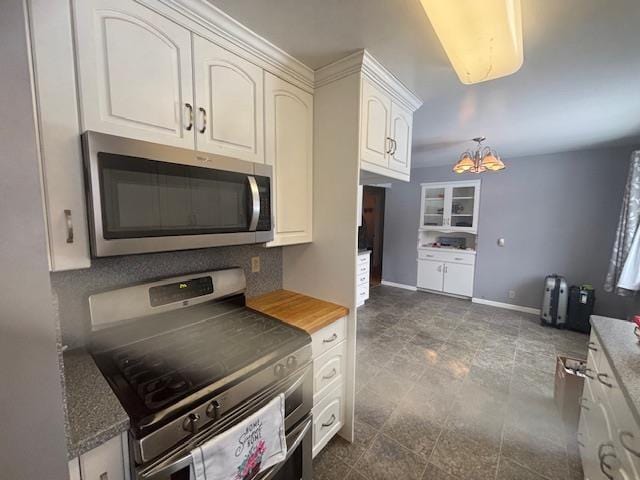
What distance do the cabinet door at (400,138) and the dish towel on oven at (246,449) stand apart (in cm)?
153

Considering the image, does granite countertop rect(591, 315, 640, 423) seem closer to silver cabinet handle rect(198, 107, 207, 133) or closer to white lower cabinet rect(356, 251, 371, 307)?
silver cabinet handle rect(198, 107, 207, 133)

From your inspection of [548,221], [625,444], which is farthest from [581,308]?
[625,444]

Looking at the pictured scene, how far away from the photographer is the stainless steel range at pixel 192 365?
79 centimetres

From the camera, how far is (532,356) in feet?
9.01

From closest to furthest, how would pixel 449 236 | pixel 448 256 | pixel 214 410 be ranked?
pixel 214 410 → pixel 448 256 → pixel 449 236

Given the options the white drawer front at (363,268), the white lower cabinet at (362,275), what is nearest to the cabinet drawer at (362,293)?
the white lower cabinet at (362,275)

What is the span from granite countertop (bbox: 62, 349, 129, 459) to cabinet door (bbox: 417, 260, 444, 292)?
4.70 meters

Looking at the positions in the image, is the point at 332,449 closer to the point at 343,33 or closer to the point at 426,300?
the point at 343,33

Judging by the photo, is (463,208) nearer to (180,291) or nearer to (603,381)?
(603,381)

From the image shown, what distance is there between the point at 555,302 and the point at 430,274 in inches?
67.4

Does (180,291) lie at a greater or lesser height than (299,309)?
greater

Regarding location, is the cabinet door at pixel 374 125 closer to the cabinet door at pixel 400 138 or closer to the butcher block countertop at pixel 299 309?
the cabinet door at pixel 400 138

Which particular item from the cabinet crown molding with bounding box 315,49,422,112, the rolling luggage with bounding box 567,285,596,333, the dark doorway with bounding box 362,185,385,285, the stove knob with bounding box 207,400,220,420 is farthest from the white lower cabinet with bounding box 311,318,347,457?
the dark doorway with bounding box 362,185,385,285

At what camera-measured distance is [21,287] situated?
0.41 m
